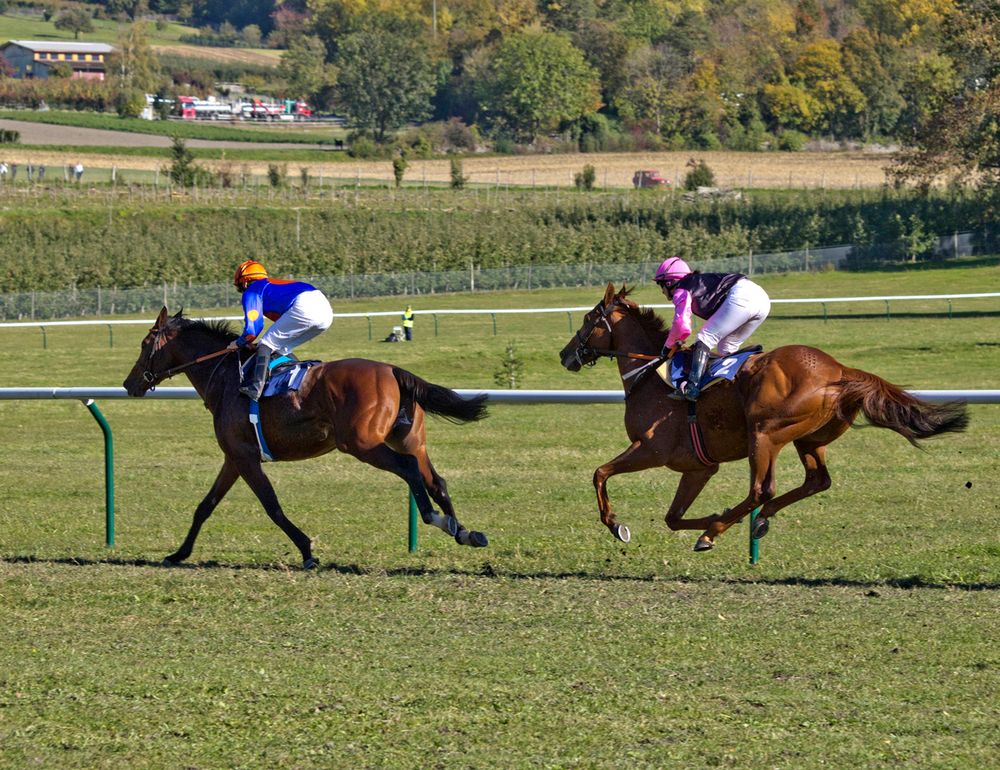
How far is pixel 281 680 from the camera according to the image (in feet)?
20.0

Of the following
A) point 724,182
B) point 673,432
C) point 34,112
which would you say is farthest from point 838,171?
point 673,432

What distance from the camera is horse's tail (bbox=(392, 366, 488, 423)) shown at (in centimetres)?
903

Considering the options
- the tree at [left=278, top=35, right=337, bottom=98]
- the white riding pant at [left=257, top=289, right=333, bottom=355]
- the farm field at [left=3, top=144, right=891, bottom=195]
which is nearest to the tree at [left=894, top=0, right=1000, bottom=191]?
the farm field at [left=3, top=144, right=891, bottom=195]

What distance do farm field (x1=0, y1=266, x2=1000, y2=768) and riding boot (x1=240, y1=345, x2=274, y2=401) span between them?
3.40ft

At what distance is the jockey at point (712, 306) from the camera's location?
8766 millimetres

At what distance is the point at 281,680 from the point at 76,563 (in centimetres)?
356

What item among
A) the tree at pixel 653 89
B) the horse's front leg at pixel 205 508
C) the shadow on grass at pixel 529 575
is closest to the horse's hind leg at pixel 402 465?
the shadow on grass at pixel 529 575

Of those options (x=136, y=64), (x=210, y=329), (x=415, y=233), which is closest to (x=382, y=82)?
(x=136, y=64)

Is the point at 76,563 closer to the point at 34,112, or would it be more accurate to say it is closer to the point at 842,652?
the point at 842,652

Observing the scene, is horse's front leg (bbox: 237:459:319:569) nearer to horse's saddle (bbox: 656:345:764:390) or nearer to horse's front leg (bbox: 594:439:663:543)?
horse's front leg (bbox: 594:439:663:543)

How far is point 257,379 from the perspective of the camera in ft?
29.9

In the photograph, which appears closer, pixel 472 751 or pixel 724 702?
pixel 472 751

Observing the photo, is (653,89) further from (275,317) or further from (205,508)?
(205,508)

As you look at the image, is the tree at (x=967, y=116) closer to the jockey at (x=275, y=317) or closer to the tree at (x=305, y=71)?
the jockey at (x=275, y=317)
